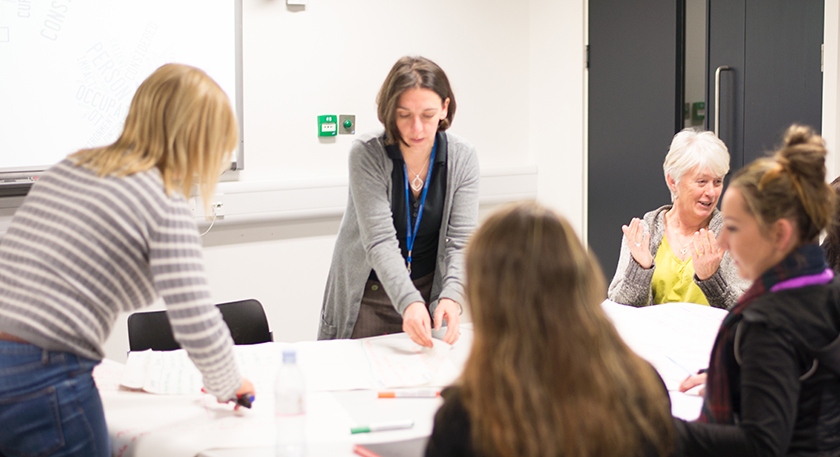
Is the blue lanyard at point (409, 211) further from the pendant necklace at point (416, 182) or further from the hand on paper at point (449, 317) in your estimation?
Result: the hand on paper at point (449, 317)

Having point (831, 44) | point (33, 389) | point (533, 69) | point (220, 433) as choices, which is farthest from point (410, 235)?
point (533, 69)

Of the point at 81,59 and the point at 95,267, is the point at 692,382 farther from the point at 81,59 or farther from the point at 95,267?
the point at 81,59

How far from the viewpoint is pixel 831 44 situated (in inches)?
116

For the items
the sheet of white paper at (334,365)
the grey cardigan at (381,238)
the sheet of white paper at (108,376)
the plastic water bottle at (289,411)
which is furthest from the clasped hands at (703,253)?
the sheet of white paper at (108,376)

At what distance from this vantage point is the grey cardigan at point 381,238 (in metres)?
2.02

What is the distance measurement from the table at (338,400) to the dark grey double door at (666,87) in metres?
1.52

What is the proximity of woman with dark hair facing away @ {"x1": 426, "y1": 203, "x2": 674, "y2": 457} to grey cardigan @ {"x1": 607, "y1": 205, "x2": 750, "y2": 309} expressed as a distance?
130 cm

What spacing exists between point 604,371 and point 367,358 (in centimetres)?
104

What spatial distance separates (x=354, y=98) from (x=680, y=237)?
77.3 inches

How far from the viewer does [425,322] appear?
1883 mm

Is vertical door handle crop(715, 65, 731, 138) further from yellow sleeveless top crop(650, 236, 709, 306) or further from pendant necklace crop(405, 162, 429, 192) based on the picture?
pendant necklace crop(405, 162, 429, 192)

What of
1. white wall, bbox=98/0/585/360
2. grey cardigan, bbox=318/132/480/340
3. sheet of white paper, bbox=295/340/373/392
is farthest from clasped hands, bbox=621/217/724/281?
white wall, bbox=98/0/585/360

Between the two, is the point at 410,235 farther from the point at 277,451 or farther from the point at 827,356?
the point at 827,356

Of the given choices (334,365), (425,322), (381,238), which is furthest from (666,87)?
(334,365)
